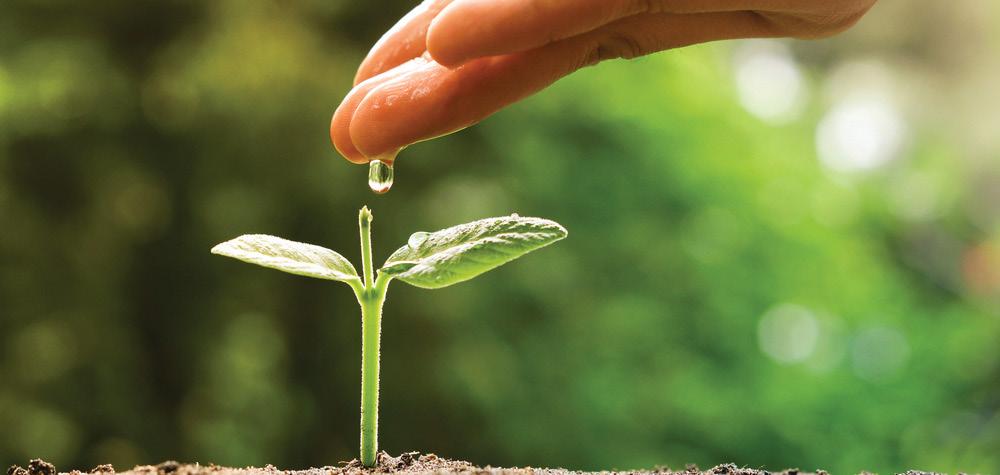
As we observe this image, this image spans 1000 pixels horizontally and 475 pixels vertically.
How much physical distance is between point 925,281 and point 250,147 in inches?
105

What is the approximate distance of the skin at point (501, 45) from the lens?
29.0 inches

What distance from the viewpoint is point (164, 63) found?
8.91ft

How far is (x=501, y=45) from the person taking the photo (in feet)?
2.43

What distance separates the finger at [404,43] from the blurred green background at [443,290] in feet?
5.58

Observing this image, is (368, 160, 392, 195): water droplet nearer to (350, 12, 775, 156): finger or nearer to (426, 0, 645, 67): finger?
(350, 12, 775, 156): finger

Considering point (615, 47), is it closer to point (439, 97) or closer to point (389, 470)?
point (439, 97)

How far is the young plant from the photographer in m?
0.77

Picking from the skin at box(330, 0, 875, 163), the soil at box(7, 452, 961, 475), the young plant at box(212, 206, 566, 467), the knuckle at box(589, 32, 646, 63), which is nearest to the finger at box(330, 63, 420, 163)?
the skin at box(330, 0, 875, 163)

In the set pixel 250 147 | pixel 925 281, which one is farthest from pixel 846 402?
pixel 250 147

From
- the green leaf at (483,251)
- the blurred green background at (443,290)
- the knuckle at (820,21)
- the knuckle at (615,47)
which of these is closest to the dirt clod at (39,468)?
the green leaf at (483,251)

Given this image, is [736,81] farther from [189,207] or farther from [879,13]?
[879,13]

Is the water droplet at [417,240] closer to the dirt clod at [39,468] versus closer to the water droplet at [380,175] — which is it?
the water droplet at [380,175]

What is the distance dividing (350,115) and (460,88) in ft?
0.43

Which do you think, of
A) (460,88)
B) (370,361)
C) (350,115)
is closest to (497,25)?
(460,88)
